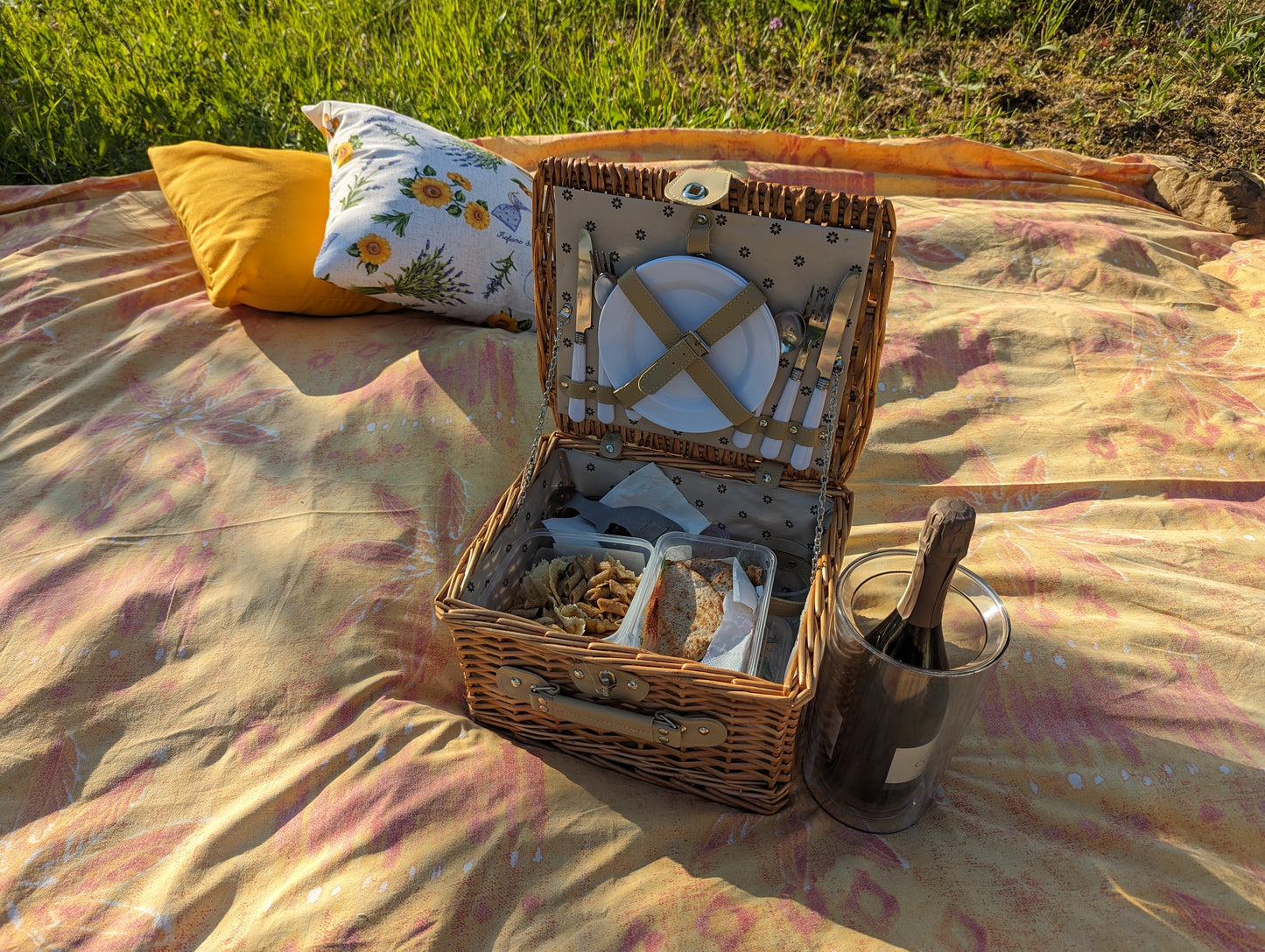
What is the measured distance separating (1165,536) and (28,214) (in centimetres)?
245

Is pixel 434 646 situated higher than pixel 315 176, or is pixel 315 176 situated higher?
pixel 315 176

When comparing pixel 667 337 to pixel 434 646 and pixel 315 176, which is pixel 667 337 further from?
pixel 315 176

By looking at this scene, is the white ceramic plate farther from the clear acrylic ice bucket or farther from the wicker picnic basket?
the clear acrylic ice bucket

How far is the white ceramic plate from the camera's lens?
40.8 inches

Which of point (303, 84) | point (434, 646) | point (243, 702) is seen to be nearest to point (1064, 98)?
point (303, 84)

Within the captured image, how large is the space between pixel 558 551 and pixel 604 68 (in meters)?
2.11

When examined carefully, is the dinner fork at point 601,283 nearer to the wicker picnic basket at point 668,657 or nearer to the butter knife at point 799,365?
the wicker picnic basket at point 668,657

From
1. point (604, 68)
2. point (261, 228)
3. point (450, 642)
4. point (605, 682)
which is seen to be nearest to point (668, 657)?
point (605, 682)

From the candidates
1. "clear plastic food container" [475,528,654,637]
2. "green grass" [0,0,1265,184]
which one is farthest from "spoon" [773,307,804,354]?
"green grass" [0,0,1265,184]

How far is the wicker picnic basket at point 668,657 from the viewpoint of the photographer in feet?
2.88

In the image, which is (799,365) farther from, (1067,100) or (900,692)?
(1067,100)

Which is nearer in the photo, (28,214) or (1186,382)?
(1186,382)

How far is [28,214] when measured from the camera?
188 cm

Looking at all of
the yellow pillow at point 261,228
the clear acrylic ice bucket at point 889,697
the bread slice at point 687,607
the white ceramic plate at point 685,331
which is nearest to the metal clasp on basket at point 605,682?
the bread slice at point 687,607
